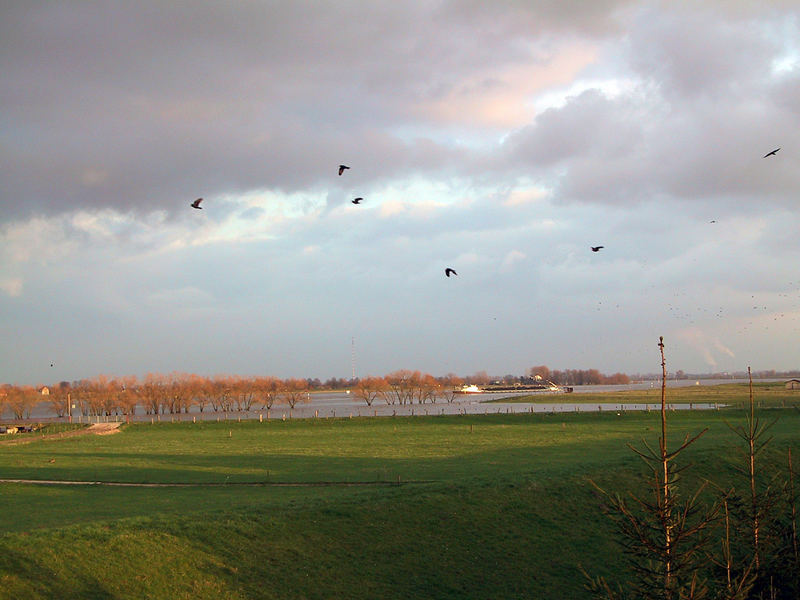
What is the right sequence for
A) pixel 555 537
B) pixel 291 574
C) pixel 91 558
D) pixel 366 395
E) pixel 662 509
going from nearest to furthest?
pixel 662 509
pixel 91 558
pixel 291 574
pixel 555 537
pixel 366 395

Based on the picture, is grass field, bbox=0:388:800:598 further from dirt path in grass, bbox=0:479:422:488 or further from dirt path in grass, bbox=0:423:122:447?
dirt path in grass, bbox=0:423:122:447

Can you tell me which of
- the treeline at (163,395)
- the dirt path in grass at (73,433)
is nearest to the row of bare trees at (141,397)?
the treeline at (163,395)

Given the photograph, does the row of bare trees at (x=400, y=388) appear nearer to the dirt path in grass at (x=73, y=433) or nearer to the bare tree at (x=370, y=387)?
the bare tree at (x=370, y=387)

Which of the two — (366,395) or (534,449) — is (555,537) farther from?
(366,395)

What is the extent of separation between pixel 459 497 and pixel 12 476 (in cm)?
2929

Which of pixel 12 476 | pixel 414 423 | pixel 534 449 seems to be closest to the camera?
pixel 12 476

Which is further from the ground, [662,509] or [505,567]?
[662,509]

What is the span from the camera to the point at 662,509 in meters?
12.1

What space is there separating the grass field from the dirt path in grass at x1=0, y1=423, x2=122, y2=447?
870 inches

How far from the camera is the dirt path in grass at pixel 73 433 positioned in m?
69.1

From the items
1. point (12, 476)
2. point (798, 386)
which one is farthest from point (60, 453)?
point (798, 386)

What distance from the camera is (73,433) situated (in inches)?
3086

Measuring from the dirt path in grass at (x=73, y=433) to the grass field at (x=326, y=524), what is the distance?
22.1 m

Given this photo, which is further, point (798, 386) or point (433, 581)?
point (798, 386)
